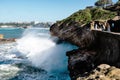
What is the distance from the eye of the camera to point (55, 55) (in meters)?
33.3

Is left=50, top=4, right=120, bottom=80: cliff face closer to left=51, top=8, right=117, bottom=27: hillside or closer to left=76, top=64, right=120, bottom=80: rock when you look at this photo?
left=76, top=64, right=120, bottom=80: rock

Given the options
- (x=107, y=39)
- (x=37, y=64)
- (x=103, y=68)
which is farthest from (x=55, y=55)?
(x=103, y=68)

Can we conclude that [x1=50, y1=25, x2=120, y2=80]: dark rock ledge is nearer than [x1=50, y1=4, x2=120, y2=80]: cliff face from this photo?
Yes

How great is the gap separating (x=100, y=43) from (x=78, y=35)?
23253 millimetres

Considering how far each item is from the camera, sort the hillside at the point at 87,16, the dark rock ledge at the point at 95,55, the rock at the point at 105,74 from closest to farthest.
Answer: the rock at the point at 105,74
the dark rock ledge at the point at 95,55
the hillside at the point at 87,16

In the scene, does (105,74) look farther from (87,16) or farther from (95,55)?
(87,16)

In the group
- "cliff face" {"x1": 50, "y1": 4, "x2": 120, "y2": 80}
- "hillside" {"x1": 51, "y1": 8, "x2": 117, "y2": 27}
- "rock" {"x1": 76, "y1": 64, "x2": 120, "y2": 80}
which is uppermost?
"rock" {"x1": 76, "y1": 64, "x2": 120, "y2": 80}

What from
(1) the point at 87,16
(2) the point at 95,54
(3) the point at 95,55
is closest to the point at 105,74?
(3) the point at 95,55

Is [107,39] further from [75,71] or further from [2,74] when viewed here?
[2,74]

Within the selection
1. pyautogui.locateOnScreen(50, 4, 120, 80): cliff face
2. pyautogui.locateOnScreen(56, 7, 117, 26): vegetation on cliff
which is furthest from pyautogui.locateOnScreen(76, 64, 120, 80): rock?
pyautogui.locateOnScreen(56, 7, 117, 26): vegetation on cliff

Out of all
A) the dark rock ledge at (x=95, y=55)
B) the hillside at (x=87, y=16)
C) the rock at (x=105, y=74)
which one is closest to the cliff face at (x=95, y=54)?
the dark rock ledge at (x=95, y=55)

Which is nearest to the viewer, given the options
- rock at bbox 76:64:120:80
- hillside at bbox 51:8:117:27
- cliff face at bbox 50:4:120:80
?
rock at bbox 76:64:120:80

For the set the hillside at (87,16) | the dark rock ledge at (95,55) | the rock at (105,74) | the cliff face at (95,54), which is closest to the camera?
the rock at (105,74)

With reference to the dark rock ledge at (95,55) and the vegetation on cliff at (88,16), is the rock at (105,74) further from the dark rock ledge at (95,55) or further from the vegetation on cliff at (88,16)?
the vegetation on cliff at (88,16)
